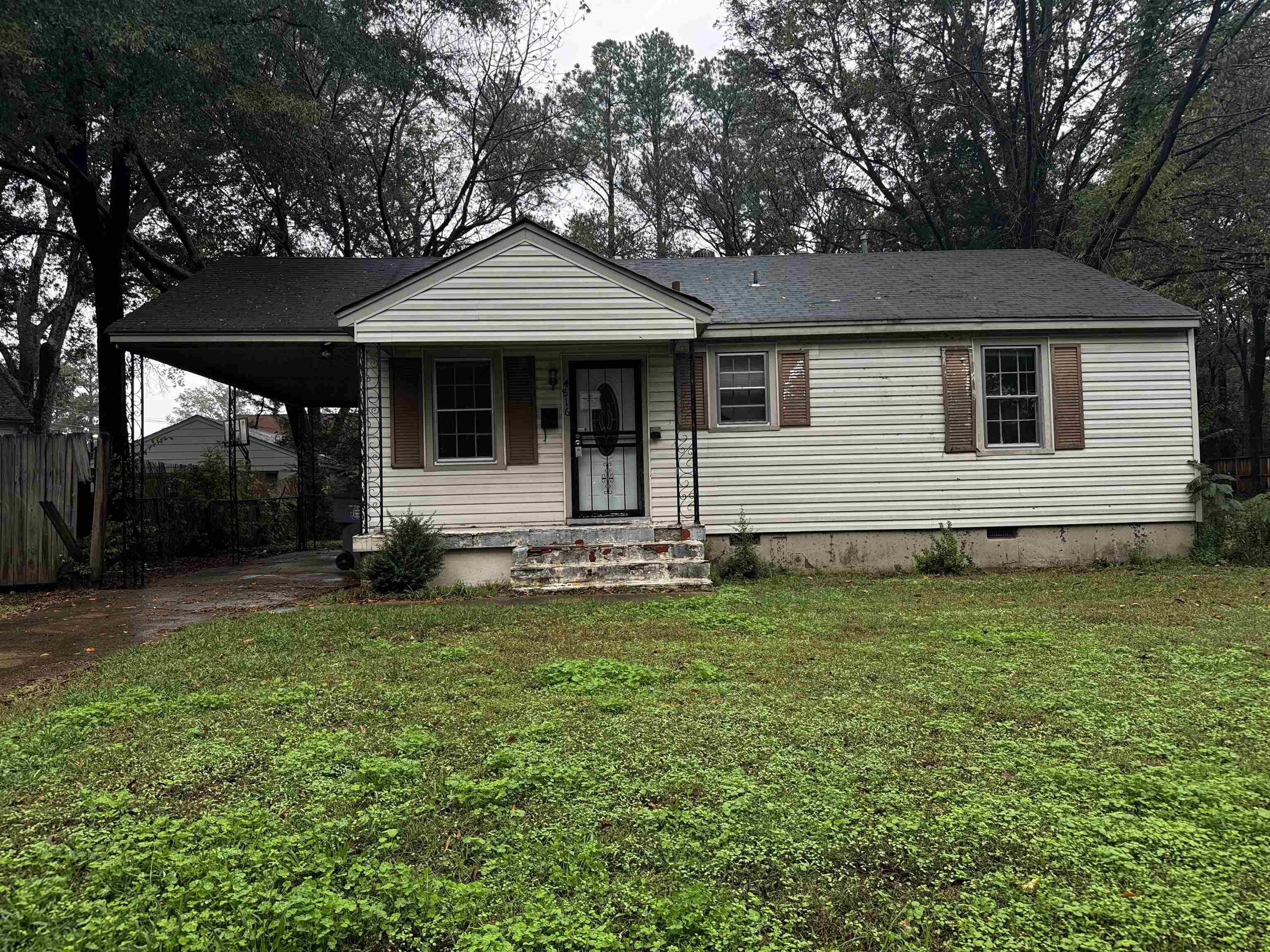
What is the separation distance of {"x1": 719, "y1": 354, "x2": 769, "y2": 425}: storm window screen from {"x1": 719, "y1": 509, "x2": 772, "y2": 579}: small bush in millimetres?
1317

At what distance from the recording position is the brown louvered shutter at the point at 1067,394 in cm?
1090

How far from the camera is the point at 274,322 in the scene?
1000 cm

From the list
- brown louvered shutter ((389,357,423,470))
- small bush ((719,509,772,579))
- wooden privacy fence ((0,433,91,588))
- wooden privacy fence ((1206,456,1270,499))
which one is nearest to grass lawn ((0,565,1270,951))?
small bush ((719,509,772,579))

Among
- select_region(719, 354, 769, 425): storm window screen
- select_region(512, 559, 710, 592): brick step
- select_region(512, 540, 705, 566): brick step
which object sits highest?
select_region(719, 354, 769, 425): storm window screen

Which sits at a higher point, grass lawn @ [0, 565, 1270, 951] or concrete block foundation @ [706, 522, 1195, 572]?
concrete block foundation @ [706, 522, 1195, 572]

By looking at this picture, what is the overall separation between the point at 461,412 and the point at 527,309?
5.84 feet

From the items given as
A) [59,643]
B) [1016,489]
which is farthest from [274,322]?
[1016,489]

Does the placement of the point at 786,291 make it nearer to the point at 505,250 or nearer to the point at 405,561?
the point at 505,250

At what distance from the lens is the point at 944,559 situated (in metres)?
10.5

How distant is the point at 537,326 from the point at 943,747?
7.28 m

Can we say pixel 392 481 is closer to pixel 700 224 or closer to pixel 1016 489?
pixel 1016 489

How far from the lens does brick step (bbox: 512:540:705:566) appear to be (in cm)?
951

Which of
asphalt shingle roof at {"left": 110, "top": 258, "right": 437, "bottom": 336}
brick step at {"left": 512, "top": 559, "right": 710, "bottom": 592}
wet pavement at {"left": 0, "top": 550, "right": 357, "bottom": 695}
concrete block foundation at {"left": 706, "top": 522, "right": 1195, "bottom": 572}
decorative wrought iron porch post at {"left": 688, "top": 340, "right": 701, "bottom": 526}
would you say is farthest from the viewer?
concrete block foundation at {"left": 706, "top": 522, "right": 1195, "bottom": 572}

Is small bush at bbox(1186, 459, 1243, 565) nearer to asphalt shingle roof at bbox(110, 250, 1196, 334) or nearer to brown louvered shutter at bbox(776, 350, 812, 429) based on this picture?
asphalt shingle roof at bbox(110, 250, 1196, 334)
